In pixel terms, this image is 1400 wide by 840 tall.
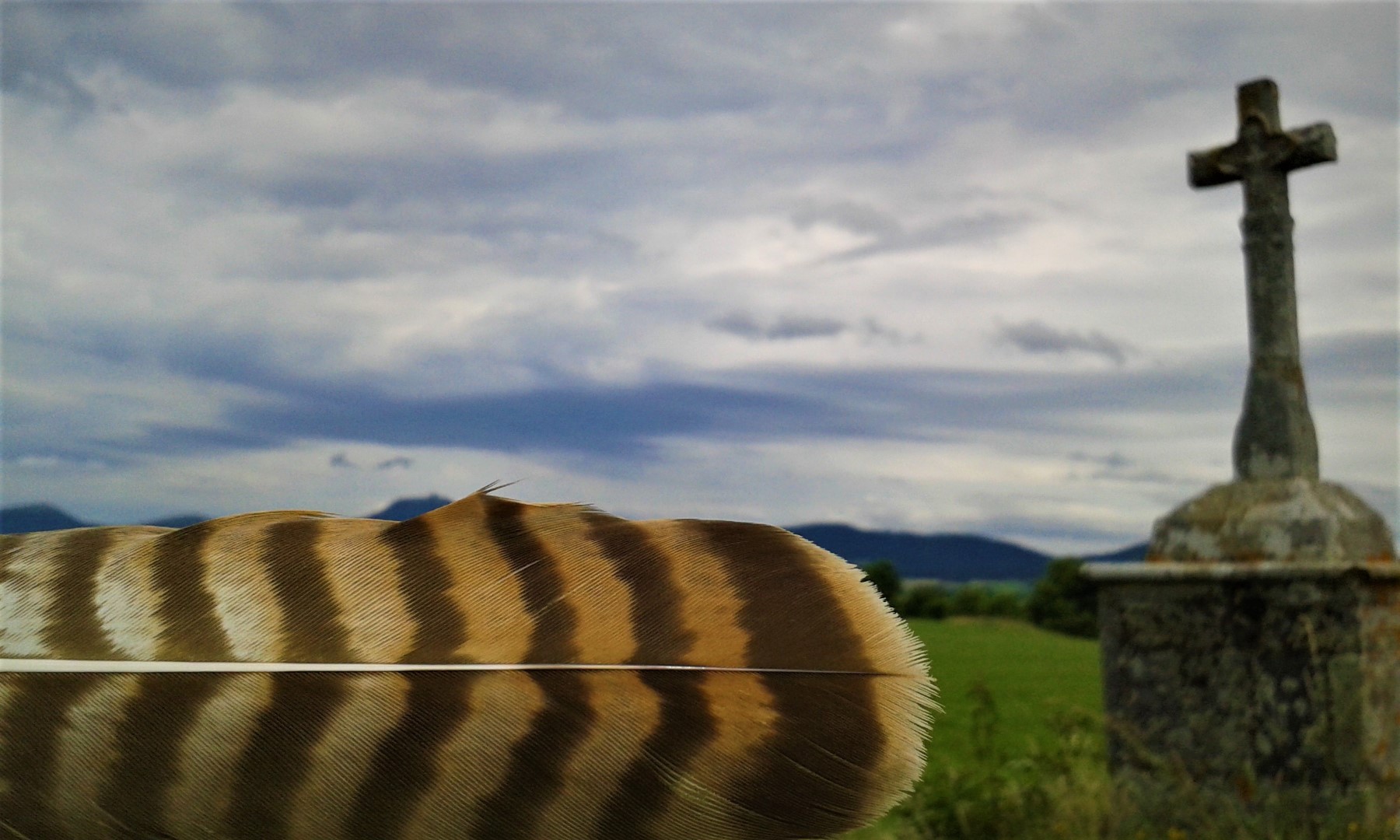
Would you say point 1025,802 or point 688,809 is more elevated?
point 688,809

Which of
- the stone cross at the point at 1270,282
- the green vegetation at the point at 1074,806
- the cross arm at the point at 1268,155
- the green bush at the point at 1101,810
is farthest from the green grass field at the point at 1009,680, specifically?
the cross arm at the point at 1268,155

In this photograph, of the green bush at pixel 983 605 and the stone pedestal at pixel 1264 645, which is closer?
the stone pedestal at pixel 1264 645

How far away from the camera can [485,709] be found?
2.72 feet

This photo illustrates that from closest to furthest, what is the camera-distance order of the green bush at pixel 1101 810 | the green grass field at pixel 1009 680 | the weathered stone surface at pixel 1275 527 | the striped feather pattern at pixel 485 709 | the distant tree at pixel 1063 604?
the striped feather pattern at pixel 485 709 < the green bush at pixel 1101 810 < the weathered stone surface at pixel 1275 527 < the green grass field at pixel 1009 680 < the distant tree at pixel 1063 604

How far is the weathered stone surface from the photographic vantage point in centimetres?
562

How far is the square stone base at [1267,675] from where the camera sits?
210 inches

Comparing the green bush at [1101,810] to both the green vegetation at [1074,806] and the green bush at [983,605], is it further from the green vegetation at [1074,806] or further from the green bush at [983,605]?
the green bush at [983,605]

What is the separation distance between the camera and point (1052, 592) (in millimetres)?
29609

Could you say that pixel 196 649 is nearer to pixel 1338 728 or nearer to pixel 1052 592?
pixel 1338 728

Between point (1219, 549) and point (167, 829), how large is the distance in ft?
Result: 19.5

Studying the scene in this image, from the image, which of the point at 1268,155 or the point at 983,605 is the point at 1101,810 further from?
the point at 983,605

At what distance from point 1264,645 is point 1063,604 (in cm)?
2515

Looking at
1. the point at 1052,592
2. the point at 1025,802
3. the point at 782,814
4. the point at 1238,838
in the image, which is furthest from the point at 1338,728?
the point at 1052,592

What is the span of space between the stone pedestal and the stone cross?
7.1 inches
